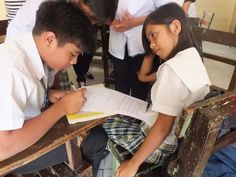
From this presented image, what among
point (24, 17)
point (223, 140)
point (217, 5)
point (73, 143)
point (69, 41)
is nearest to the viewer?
point (223, 140)

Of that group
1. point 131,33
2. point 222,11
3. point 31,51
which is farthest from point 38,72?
point 222,11

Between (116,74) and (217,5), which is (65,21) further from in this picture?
(217,5)

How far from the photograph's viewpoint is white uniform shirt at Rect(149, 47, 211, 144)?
2.52 ft

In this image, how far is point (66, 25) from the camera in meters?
0.77

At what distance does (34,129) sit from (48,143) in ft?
0.18

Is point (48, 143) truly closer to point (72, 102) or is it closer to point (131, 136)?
point (72, 102)

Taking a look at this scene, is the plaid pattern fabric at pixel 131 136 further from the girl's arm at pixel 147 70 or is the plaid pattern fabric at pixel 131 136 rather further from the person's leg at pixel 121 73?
the person's leg at pixel 121 73

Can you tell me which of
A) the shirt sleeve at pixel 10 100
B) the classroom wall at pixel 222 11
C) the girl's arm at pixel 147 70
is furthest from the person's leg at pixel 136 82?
the classroom wall at pixel 222 11

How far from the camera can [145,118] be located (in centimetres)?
90

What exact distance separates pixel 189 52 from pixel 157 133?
29 cm

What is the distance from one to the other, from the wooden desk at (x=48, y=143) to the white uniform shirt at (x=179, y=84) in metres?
0.22

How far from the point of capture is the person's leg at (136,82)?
5.44 feet

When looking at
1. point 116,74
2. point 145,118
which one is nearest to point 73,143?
point 145,118

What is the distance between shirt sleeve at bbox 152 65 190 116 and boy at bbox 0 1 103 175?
0.26 metres
